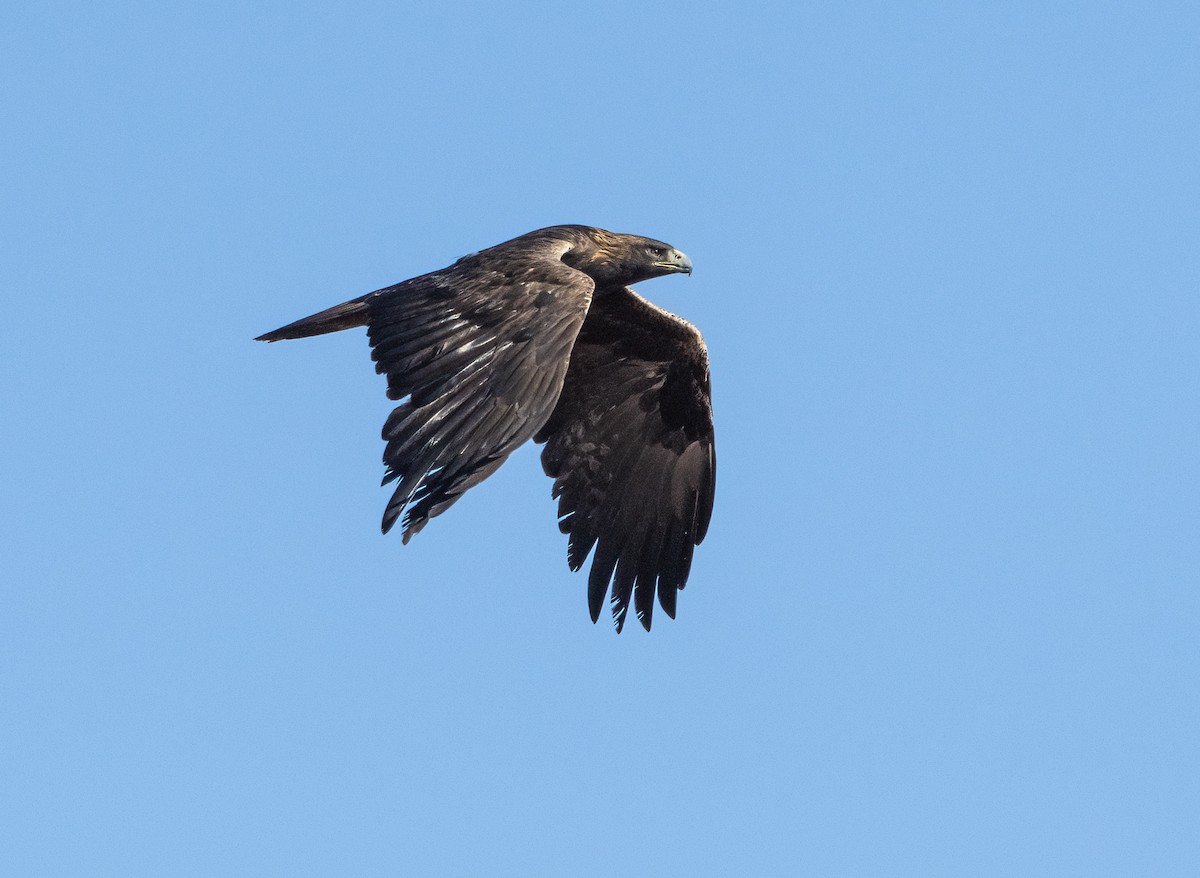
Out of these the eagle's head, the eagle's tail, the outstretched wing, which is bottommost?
the outstretched wing

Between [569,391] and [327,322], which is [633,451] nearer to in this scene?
[569,391]

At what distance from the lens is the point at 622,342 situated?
14.2 meters

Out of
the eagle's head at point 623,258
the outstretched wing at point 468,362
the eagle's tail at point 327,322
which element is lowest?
the outstretched wing at point 468,362

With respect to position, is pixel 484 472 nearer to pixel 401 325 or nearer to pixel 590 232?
pixel 401 325

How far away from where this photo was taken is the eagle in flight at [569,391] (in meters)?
10.5

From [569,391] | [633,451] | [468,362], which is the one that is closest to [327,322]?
[468,362]

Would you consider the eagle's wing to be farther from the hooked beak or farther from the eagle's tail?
the eagle's tail

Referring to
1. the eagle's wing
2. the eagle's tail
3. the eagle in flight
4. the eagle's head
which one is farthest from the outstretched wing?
the eagle's wing

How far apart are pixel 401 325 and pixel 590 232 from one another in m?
2.27

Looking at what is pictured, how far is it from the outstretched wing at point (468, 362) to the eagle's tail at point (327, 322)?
0.48m

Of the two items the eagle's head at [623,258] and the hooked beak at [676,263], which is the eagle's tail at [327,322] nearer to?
the eagle's head at [623,258]

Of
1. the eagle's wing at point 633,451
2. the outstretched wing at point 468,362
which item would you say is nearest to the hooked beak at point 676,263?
the eagle's wing at point 633,451

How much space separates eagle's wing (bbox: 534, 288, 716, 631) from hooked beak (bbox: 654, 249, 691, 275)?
547 millimetres

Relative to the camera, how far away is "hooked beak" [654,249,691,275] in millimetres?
13312
